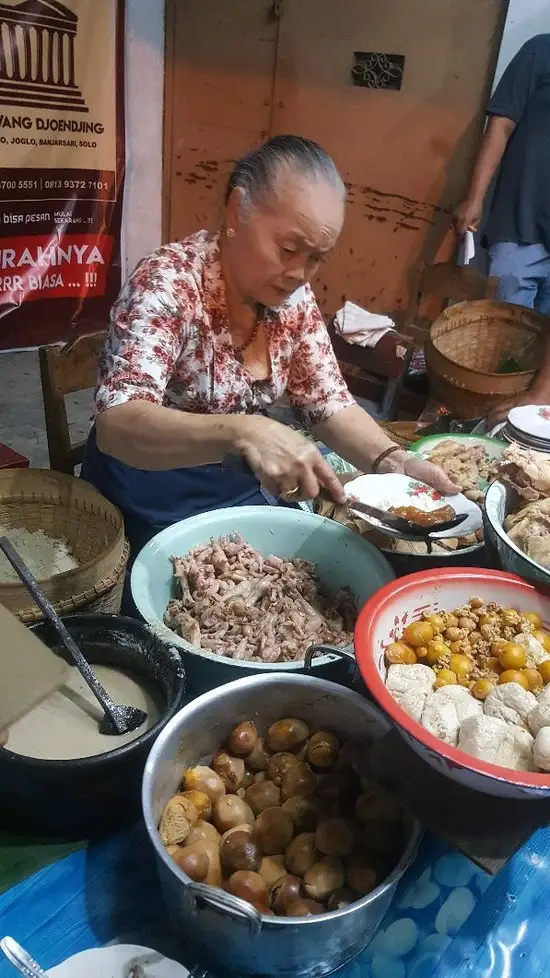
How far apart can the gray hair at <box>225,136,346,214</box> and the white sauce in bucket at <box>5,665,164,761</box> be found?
1065 mm

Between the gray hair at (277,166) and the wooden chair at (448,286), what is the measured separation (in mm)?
2647

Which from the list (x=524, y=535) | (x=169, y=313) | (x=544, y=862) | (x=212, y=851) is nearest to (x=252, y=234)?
(x=169, y=313)

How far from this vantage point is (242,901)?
2.74 ft

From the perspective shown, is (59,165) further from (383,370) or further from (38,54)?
(383,370)

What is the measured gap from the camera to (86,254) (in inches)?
194

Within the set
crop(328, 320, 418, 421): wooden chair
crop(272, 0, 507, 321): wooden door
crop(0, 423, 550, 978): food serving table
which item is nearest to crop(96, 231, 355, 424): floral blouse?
crop(0, 423, 550, 978): food serving table

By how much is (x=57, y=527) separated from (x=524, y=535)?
3.94ft

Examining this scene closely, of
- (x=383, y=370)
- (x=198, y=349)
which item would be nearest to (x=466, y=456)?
(x=198, y=349)

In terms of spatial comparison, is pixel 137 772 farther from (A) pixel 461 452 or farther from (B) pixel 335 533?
(A) pixel 461 452

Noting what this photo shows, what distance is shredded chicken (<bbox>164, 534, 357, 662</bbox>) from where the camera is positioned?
1449 mm

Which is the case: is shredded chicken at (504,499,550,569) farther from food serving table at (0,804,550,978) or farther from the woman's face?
the woman's face

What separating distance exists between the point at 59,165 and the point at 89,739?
4291 millimetres

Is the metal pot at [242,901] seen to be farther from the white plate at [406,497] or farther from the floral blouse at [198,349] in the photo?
the floral blouse at [198,349]

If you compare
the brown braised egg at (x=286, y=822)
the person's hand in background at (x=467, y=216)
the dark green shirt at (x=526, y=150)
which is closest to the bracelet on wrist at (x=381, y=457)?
the brown braised egg at (x=286, y=822)
